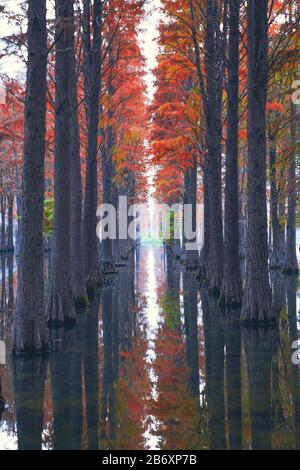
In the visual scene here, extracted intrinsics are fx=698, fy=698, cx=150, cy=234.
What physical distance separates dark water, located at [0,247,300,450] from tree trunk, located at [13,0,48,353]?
1.92 ft

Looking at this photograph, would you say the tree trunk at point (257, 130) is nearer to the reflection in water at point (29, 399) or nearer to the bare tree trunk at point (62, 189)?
the bare tree trunk at point (62, 189)

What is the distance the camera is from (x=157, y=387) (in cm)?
970

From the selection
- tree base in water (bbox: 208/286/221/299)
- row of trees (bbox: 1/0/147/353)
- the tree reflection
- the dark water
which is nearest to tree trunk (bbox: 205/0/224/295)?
tree base in water (bbox: 208/286/221/299)

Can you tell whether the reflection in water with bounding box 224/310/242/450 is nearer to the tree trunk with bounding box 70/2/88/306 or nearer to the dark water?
the dark water

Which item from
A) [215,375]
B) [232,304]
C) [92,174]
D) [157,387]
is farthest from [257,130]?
[92,174]

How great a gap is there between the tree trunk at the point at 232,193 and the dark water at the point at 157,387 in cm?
185

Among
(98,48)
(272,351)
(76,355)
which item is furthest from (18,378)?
(98,48)

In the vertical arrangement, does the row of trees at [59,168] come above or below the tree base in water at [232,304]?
above

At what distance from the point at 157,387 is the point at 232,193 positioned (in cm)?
1086

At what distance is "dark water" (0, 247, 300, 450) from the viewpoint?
735cm

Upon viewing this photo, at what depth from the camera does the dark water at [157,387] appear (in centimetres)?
735

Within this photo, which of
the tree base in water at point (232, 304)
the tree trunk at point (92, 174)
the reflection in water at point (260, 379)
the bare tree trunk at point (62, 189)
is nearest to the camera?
the reflection in water at point (260, 379)

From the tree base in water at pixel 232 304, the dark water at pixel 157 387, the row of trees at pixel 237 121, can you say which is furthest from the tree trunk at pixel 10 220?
the dark water at pixel 157 387

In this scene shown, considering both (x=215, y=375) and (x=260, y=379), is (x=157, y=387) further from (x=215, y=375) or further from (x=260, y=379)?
(x=260, y=379)
